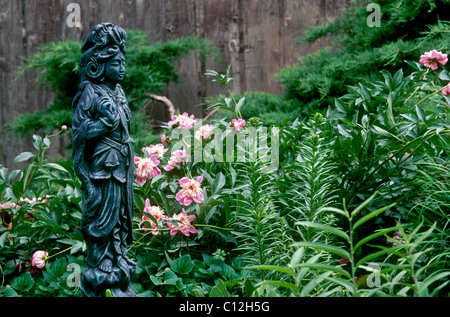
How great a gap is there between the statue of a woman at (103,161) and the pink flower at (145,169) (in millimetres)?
492

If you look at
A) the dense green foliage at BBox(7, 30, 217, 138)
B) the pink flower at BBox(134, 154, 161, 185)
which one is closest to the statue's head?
the pink flower at BBox(134, 154, 161, 185)

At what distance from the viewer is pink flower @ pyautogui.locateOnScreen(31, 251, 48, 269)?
212 centimetres

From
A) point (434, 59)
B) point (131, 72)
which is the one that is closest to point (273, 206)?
point (434, 59)

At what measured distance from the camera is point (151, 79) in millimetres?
4125

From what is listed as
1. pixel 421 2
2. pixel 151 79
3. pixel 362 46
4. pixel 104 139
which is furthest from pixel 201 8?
pixel 104 139

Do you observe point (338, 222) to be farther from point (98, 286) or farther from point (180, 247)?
point (98, 286)

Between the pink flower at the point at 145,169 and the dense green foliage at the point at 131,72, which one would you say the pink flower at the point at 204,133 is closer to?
the pink flower at the point at 145,169

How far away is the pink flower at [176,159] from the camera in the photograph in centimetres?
242

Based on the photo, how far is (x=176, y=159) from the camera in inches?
96.0

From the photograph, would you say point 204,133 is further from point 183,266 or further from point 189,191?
point 183,266

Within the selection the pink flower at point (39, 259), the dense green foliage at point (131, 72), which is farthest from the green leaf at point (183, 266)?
the dense green foliage at point (131, 72)

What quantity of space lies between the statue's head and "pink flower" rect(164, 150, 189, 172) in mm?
745

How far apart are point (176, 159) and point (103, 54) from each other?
847mm

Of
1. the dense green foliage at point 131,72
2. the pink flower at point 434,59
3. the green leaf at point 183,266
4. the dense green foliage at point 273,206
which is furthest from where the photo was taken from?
the dense green foliage at point 131,72
